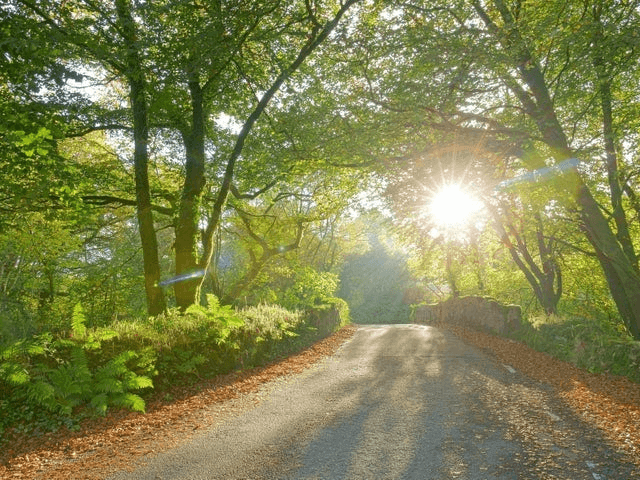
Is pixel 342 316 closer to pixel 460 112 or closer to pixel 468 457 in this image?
pixel 460 112

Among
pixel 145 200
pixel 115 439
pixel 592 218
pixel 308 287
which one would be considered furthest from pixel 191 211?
pixel 308 287

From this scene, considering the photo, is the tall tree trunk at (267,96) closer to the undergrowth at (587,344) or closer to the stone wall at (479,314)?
the undergrowth at (587,344)

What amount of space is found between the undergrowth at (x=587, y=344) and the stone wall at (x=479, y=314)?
197 centimetres

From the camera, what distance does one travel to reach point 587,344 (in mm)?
12070

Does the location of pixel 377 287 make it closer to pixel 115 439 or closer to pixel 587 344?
pixel 587 344

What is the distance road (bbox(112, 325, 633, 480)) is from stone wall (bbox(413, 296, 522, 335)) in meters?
10.5

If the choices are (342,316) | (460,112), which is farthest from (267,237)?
(460,112)

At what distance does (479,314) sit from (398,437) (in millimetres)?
18625

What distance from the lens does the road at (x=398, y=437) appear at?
479cm

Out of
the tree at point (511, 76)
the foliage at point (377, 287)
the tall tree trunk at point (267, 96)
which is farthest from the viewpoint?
the foliage at point (377, 287)

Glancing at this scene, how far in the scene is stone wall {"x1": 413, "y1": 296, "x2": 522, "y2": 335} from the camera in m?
19.4

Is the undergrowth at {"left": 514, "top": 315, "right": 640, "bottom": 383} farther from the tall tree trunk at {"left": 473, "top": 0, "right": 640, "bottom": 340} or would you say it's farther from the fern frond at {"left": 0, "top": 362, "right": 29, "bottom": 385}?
the fern frond at {"left": 0, "top": 362, "right": 29, "bottom": 385}

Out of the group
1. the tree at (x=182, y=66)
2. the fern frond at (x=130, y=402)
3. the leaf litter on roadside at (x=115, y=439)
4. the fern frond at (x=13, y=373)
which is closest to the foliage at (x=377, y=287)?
the tree at (x=182, y=66)

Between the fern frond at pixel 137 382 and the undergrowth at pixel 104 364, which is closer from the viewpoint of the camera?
the undergrowth at pixel 104 364
